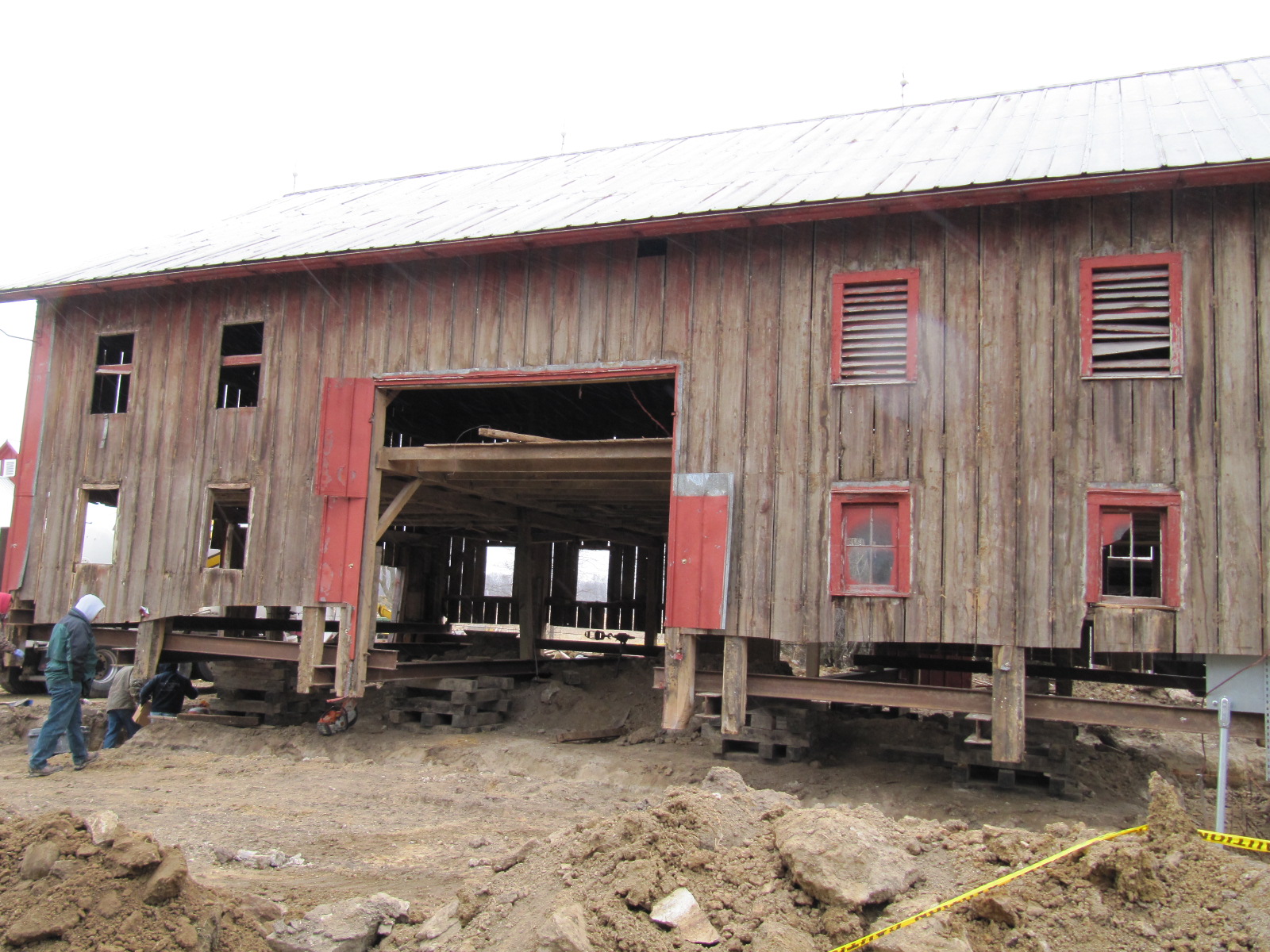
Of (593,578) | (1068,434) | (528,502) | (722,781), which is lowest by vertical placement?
(722,781)

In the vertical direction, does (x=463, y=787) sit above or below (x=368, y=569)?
below

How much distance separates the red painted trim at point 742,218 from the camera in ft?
29.9

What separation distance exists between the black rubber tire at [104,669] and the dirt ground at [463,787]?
123 cm

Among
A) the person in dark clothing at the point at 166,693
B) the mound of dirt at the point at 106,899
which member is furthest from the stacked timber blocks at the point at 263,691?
the mound of dirt at the point at 106,899

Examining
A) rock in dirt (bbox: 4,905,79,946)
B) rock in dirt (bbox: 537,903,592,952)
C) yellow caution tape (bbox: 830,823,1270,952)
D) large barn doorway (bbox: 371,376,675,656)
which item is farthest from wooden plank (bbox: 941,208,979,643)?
rock in dirt (bbox: 4,905,79,946)

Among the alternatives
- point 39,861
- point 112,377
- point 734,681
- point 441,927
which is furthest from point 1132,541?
point 112,377

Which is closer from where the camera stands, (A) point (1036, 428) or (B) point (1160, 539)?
(B) point (1160, 539)

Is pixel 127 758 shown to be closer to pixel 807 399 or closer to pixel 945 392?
pixel 807 399

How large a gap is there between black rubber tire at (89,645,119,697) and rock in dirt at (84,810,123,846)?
10330 millimetres

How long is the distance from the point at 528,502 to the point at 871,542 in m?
7.35

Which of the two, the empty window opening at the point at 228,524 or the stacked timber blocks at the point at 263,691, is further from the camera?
the stacked timber blocks at the point at 263,691

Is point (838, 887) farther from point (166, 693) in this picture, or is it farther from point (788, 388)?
point (166, 693)

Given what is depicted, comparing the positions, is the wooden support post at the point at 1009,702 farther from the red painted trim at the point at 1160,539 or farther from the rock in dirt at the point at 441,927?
the rock in dirt at the point at 441,927

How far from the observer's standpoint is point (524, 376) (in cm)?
1205
